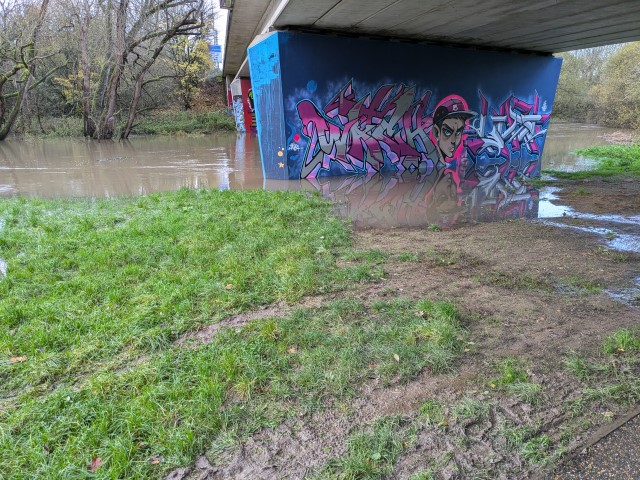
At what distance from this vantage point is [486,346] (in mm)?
3578

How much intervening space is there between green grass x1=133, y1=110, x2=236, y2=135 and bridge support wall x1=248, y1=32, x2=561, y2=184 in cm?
2250

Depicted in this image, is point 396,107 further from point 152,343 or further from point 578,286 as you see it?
point 152,343

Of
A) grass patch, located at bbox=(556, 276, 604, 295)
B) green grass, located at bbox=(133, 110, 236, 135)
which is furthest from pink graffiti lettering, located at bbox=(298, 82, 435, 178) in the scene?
green grass, located at bbox=(133, 110, 236, 135)

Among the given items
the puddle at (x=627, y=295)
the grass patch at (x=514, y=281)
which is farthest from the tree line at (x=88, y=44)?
the puddle at (x=627, y=295)

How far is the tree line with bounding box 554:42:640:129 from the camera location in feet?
102

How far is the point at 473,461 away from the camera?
2502mm

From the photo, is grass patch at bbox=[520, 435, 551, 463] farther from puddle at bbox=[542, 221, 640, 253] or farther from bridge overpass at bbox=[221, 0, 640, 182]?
bridge overpass at bbox=[221, 0, 640, 182]

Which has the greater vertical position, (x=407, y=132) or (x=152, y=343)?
(x=407, y=132)


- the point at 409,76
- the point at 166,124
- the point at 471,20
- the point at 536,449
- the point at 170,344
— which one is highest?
the point at 471,20

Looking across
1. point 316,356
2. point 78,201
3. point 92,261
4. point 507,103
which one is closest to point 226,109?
point 507,103

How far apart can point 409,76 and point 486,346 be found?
12.7 meters

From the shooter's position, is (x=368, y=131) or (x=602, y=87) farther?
(x=602, y=87)

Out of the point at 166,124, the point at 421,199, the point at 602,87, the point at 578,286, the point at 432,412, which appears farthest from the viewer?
the point at 166,124

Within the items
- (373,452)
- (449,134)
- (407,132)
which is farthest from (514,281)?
(449,134)
